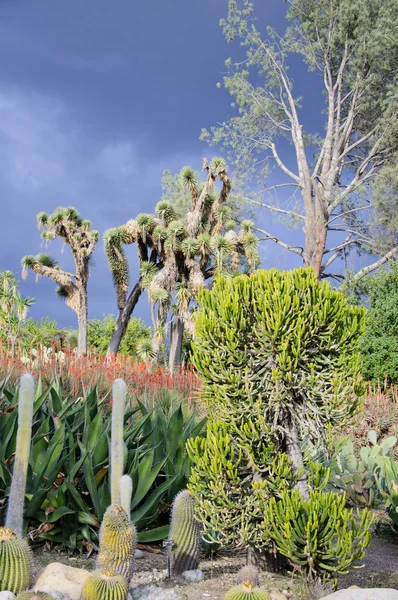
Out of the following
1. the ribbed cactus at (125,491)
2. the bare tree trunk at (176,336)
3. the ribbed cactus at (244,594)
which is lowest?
the ribbed cactus at (244,594)

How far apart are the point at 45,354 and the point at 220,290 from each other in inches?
281

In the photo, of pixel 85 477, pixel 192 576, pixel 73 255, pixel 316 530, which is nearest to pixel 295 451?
pixel 316 530

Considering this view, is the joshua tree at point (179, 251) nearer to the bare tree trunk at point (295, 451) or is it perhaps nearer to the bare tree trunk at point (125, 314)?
the bare tree trunk at point (125, 314)

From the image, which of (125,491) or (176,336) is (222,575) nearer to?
(125,491)

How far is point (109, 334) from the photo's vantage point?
3444cm

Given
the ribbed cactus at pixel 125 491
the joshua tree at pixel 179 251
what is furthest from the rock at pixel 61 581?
the joshua tree at pixel 179 251

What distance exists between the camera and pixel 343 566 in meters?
3.52

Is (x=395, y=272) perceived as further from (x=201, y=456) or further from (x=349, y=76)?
(x=349, y=76)

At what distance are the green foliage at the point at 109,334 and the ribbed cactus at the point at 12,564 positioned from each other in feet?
95.7

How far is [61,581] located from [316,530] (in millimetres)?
1495

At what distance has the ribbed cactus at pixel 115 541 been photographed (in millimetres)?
2971

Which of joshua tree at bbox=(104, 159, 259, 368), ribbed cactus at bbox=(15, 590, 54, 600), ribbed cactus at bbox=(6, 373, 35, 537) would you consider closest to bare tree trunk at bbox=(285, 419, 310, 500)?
ribbed cactus at bbox=(6, 373, 35, 537)

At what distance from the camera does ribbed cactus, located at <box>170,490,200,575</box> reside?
143 inches

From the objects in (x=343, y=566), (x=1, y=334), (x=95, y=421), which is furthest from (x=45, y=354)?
(x=1, y=334)
